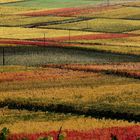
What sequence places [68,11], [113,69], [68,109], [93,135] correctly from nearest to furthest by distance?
[93,135] < [68,109] < [113,69] < [68,11]

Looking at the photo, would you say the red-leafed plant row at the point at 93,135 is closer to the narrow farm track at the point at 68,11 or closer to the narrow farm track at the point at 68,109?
the narrow farm track at the point at 68,109

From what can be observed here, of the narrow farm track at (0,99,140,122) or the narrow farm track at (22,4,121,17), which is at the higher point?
the narrow farm track at (22,4,121,17)

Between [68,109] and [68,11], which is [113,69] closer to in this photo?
[68,109]

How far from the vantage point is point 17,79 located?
40.2 metres

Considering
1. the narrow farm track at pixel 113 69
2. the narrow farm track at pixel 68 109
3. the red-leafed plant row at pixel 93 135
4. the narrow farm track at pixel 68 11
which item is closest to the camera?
the red-leafed plant row at pixel 93 135

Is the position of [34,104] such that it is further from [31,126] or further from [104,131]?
[104,131]

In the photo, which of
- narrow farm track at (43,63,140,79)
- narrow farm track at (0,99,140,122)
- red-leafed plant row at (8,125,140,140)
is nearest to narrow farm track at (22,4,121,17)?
narrow farm track at (43,63,140,79)

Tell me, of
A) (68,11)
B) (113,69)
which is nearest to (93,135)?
(113,69)

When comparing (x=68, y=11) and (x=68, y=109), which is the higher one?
(x=68, y=11)

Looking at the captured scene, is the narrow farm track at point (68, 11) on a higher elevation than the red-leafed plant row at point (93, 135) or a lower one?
higher

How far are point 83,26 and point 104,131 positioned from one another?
59378 millimetres

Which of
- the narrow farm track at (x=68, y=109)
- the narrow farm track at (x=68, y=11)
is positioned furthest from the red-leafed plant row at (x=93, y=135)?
the narrow farm track at (x=68, y=11)

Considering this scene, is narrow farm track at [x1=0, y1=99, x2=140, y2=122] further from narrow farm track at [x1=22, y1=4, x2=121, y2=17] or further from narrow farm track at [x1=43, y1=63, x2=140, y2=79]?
narrow farm track at [x1=22, y1=4, x2=121, y2=17]

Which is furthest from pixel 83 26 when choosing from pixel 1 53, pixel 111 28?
pixel 1 53
